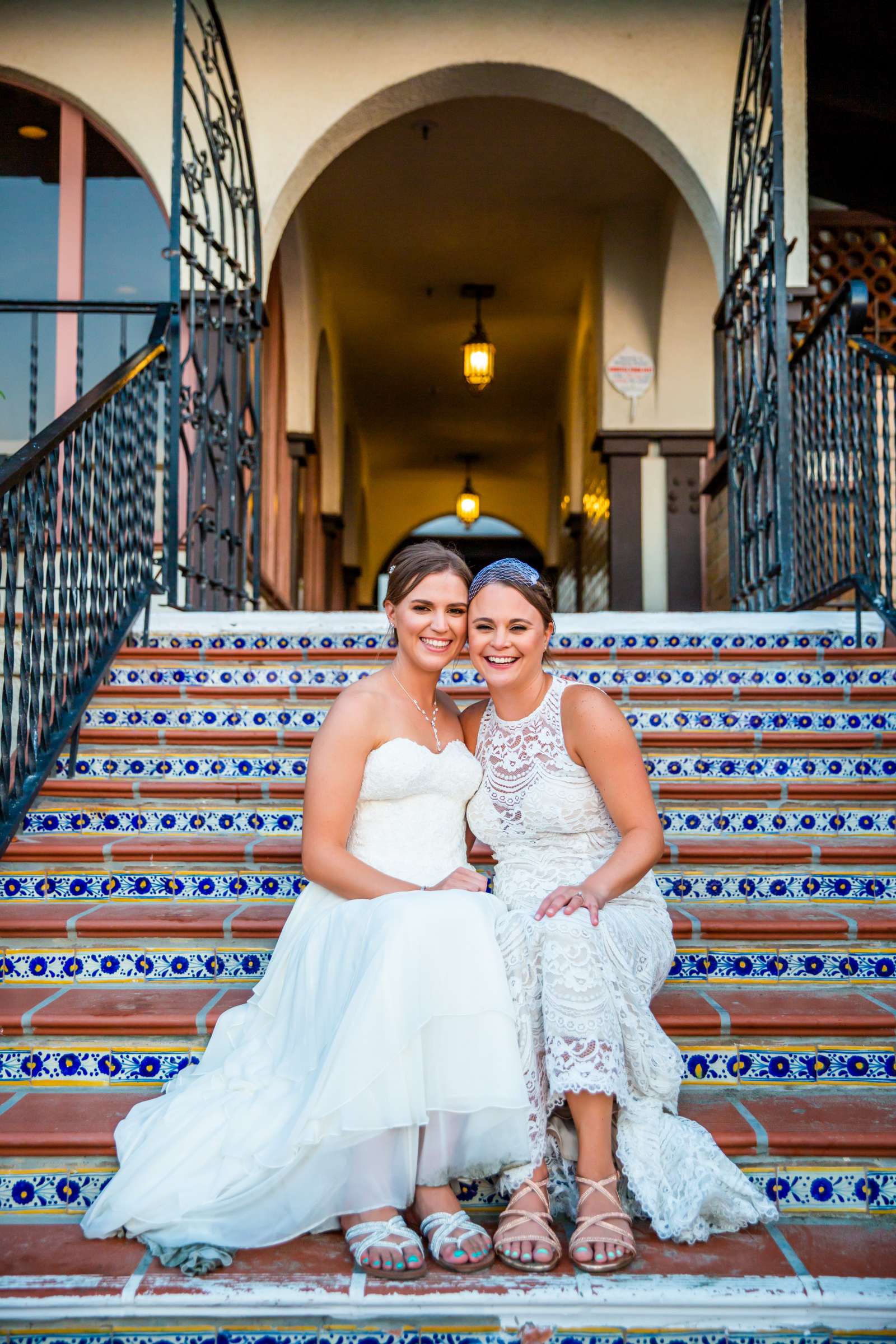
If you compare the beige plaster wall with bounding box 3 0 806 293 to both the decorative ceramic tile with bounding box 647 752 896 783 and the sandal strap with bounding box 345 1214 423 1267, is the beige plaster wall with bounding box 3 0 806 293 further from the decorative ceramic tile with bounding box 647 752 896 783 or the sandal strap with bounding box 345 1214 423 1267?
the sandal strap with bounding box 345 1214 423 1267

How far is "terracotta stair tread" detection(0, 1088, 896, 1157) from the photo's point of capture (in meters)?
2.29

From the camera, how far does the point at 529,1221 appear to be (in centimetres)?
203

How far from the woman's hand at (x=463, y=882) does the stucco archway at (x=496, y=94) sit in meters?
4.97

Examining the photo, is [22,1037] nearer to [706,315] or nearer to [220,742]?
[220,742]

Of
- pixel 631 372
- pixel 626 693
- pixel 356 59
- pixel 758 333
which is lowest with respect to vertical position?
pixel 626 693

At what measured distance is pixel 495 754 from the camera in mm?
2639

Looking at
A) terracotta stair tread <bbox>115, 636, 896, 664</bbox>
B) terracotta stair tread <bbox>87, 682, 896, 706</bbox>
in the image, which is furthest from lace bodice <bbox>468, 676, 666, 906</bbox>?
terracotta stair tread <bbox>115, 636, 896, 664</bbox>

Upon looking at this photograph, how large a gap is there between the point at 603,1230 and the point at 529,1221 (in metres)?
0.14

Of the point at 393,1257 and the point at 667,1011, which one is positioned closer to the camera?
the point at 393,1257

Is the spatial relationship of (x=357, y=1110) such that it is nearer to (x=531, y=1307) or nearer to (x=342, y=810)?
(x=531, y=1307)

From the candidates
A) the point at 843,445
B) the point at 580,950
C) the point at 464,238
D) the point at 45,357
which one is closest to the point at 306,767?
the point at 580,950

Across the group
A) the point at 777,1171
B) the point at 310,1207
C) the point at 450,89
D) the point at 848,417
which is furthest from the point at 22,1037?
the point at 450,89

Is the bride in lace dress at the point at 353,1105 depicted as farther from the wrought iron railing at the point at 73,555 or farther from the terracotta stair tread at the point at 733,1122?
the wrought iron railing at the point at 73,555

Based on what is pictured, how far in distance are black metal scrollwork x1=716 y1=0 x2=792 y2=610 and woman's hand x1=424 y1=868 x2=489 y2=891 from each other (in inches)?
127
